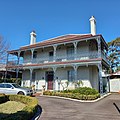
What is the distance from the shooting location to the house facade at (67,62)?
18016 millimetres

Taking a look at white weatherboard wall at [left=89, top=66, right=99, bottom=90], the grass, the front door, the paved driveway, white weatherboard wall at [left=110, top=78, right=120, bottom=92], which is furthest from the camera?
white weatherboard wall at [left=110, top=78, right=120, bottom=92]

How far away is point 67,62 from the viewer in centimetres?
1856

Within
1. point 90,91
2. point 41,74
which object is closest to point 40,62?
point 41,74

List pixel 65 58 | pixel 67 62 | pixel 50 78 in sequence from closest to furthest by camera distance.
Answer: pixel 67 62, pixel 65 58, pixel 50 78

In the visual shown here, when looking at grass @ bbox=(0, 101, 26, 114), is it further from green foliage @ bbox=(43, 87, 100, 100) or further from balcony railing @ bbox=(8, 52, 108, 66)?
balcony railing @ bbox=(8, 52, 108, 66)

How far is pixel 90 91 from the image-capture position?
14.8 m

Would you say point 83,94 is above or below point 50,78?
below

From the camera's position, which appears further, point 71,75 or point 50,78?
point 50,78

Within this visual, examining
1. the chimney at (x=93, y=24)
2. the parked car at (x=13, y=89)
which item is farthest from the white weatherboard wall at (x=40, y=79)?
the chimney at (x=93, y=24)

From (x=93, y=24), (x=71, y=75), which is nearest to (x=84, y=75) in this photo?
(x=71, y=75)

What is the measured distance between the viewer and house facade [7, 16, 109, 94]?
18016 millimetres

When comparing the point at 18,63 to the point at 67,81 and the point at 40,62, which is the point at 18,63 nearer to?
the point at 40,62

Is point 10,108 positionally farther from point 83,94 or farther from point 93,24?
point 93,24

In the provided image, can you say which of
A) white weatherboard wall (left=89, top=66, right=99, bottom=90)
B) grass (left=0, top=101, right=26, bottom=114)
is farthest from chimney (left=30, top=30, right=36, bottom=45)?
grass (left=0, top=101, right=26, bottom=114)
